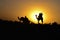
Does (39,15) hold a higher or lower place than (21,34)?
higher

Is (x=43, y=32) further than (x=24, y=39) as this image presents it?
Yes

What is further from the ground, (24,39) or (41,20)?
(41,20)

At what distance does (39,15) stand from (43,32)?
5.94 metres

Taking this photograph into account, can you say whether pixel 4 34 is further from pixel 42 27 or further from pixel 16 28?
pixel 42 27

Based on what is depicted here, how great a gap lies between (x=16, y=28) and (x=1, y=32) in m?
1.74

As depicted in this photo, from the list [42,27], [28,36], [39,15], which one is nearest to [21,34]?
[28,36]

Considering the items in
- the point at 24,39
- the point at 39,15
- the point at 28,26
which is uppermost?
the point at 39,15

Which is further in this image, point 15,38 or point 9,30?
point 9,30

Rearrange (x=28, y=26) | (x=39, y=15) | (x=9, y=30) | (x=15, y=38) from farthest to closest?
(x=39, y=15), (x=28, y=26), (x=9, y=30), (x=15, y=38)

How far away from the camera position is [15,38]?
1648cm

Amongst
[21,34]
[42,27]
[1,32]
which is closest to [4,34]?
[1,32]

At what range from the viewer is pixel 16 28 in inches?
720

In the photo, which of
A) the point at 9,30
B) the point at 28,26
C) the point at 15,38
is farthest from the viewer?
the point at 28,26

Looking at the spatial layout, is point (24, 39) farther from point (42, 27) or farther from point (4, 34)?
point (42, 27)
